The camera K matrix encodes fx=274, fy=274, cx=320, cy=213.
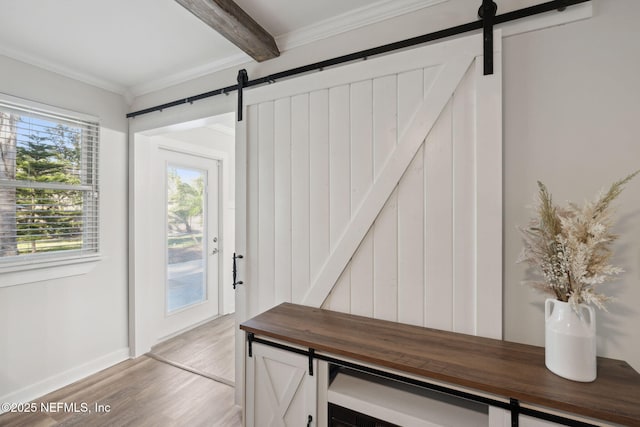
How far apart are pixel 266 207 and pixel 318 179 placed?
0.44 meters

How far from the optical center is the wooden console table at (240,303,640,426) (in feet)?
2.90

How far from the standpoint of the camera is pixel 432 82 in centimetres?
145

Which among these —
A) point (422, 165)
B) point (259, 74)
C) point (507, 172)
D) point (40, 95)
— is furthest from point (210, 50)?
point (507, 172)

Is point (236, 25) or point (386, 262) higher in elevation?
point (236, 25)

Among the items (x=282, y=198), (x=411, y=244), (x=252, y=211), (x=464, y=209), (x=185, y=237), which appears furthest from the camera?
(x=185, y=237)

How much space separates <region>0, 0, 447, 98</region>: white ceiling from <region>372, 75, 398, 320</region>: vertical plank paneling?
19.7 inches

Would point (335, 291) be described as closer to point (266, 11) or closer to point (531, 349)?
point (531, 349)

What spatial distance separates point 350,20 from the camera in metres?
1.67

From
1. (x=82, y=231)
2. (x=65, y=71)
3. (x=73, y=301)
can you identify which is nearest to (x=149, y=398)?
(x=73, y=301)

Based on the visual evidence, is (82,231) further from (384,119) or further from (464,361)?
(464,361)

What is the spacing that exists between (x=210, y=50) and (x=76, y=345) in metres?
2.72

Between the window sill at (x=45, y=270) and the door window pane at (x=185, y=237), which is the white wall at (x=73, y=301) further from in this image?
the door window pane at (x=185, y=237)

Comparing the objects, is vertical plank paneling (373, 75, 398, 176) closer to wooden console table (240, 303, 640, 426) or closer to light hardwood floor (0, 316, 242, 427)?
wooden console table (240, 303, 640, 426)

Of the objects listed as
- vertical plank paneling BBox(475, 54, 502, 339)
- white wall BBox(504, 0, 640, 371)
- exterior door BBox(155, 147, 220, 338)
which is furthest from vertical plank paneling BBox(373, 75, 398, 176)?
exterior door BBox(155, 147, 220, 338)
